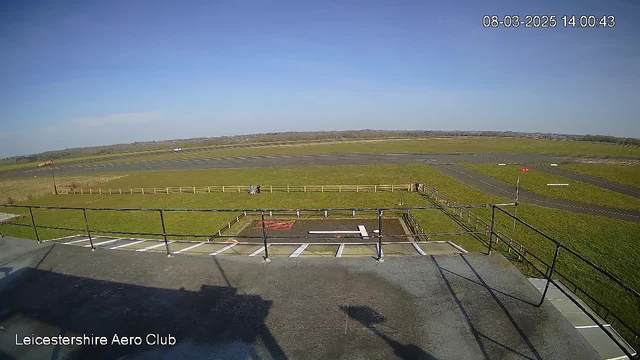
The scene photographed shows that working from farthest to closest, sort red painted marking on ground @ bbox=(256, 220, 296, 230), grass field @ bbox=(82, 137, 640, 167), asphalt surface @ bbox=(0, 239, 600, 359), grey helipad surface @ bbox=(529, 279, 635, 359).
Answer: grass field @ bbox=(82, 137, 640, 167) < red painted marking on ground @ bbox=(256, 220, 296, 230) < grey helipad surface @ bbox=(529, 279, 635, 359) < asphalt surface @ bbox=(0, 239, 600, 359)

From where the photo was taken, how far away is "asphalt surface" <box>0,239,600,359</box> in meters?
3.30

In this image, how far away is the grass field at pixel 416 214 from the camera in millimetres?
13609

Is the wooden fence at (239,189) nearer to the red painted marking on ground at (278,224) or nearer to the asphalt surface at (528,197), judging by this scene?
the asphalt surface at (528,197)

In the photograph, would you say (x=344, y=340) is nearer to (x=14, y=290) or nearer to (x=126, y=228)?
(x=14, y=290)

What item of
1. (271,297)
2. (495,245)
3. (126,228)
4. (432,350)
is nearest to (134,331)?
(271,297)

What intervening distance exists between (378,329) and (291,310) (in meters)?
1.24

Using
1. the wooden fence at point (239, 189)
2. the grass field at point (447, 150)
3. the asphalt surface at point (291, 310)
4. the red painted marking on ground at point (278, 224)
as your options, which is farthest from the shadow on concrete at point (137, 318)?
the grass field at point (447, 150)

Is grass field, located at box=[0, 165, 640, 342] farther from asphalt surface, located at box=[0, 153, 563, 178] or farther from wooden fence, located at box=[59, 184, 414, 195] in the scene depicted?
asphalt surface, located at box=[0, 153, 563, 178]

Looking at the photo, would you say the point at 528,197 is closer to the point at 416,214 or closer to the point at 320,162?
the point at 416,214

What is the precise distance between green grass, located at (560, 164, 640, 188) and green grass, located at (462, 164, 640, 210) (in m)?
Answer: 5.96

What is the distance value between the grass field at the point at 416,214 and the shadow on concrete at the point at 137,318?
44.9ft

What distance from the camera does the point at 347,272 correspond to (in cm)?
490

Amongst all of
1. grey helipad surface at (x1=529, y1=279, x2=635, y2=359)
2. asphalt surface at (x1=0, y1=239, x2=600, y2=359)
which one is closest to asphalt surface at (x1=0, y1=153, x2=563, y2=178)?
grey helipad surface at (x1=529, y1=279, x2=635, y2=359)

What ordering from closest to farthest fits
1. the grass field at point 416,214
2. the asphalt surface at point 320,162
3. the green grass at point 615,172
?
the grass field at point 416,214
the green grass at point 615,172
the asphalt surface at point 320,162
